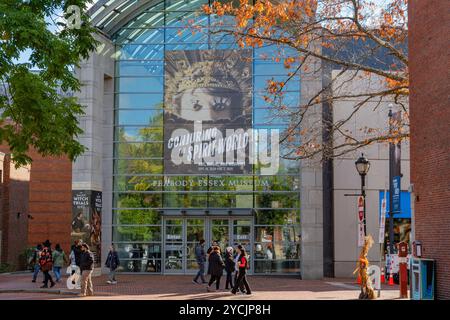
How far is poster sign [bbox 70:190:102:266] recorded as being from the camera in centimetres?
3019

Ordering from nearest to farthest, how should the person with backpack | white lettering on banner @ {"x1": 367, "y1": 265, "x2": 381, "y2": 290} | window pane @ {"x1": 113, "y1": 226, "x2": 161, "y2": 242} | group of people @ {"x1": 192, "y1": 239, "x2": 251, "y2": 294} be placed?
white lettering on banner @ {"x1": 367, "y1": 265, "x2": 381, "y2": 290} < group of people @ {"x1": 192, "y1": 239, "x2": 251, "y2": 294} < the person with backpack < window pane @ {"x1": 113, "y1": 226, "x2": 161, "y2": 242}

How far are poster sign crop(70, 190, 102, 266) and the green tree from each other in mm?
13371

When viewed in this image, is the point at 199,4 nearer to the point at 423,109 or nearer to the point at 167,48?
the point at 167,48

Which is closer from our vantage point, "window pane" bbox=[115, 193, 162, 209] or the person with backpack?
the person with backpack

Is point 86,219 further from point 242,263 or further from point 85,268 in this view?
point 242,263

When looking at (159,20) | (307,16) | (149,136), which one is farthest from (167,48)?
(307,16)

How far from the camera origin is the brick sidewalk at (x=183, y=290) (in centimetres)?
2159

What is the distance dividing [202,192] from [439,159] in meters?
16.4

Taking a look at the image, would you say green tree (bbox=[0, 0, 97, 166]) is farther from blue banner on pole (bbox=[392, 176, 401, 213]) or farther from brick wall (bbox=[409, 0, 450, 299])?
blue banner on pole (bbox=[392, 176, 401, 213])

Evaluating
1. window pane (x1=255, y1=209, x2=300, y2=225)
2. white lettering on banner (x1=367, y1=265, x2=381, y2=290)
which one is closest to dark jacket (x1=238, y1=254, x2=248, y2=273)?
white lettering on banner (x1=367, y1=265, x2=381, y2=290)

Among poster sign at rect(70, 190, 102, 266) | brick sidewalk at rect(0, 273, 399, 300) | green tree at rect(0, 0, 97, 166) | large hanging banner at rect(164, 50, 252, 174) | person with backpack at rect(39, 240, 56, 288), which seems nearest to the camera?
green tree at rect(0, 0, 97, 166)

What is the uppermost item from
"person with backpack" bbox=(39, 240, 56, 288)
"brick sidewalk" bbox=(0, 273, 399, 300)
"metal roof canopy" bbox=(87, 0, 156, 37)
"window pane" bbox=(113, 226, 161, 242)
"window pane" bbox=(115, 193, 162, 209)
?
"metal roof canopy" bbox=(87, 0, 156, 37)

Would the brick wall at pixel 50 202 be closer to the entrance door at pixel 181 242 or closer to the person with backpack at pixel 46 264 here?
the entrance door at pixel 181 242

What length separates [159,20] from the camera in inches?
1320
